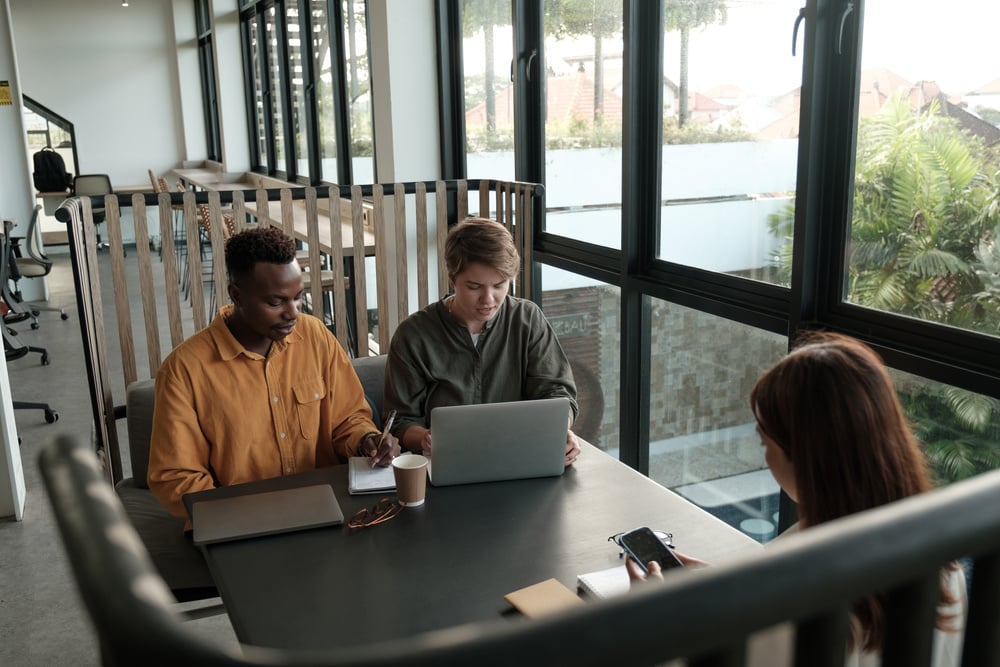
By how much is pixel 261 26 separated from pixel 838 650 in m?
9.11

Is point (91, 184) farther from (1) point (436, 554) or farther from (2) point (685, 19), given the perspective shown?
(1) point (436, 554)

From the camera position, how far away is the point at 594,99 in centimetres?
346

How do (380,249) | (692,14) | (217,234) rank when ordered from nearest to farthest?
1. (692,14)
2. (217,234)
3. (380,249)

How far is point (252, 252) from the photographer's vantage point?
2.10 metres

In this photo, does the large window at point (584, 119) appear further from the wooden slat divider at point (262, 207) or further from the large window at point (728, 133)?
the wooden slat divider at point (262, 207)

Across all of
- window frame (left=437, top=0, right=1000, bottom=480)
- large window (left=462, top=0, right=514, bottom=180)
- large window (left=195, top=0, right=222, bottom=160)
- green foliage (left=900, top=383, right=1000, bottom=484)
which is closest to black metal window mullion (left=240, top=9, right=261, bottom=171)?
Answer: large window (left=195, top=0, right=222, bottom=160)

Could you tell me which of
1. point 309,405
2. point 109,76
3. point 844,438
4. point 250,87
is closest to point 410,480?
point 309,405

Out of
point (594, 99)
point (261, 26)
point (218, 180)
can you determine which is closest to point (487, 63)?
point (594, 99)

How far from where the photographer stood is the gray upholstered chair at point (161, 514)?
1952 mm

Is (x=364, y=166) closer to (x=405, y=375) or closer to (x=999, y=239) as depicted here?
(x=405, y=375)

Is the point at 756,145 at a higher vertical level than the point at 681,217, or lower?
higher

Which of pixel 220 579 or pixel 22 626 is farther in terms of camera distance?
pixel 22 626

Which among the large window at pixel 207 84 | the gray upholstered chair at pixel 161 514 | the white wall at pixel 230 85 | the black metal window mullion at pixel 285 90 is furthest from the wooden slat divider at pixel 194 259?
the large window at pixel 207 84

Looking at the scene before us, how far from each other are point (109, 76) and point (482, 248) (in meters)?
10.6
